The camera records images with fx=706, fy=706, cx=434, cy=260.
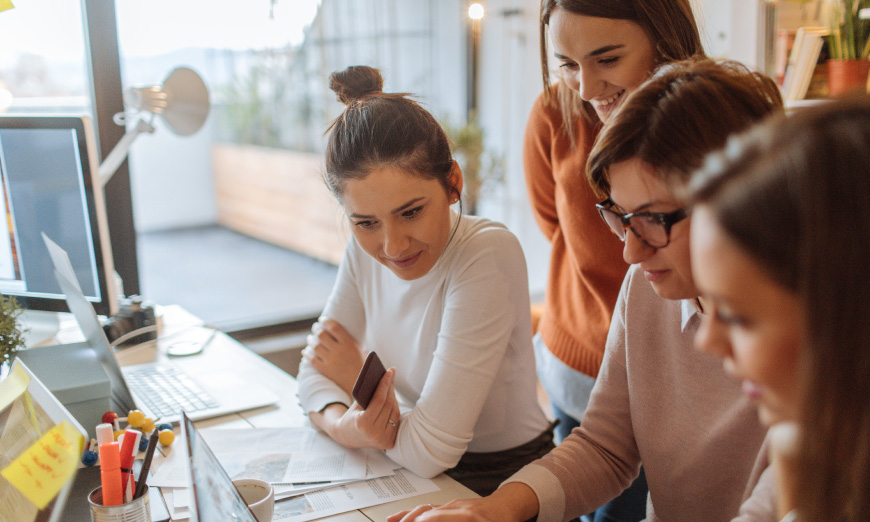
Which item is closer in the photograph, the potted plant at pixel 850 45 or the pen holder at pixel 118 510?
the pen holder at pixel 118 510

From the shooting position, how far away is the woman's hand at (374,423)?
1.16m

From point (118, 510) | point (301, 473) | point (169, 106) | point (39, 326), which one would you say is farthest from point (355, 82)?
point (39, 326)

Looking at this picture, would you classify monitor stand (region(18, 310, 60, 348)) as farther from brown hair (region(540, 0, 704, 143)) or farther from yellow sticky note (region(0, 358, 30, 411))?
brown hair (region(540, 0, 704, 143))

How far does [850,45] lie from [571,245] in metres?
1.14

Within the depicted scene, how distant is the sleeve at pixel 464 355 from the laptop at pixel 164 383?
444 millimetres

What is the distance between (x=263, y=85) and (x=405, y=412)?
1.95 metres

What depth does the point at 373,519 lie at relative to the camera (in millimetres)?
1006

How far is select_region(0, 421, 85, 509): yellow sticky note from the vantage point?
2.54ft

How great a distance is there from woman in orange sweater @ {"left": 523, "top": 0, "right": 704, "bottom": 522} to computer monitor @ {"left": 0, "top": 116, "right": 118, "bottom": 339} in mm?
992

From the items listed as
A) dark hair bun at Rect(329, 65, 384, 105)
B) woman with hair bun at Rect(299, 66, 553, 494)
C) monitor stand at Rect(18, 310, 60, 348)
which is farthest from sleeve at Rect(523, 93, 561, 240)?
monitor stand at Rect(18, 310, 60, 348)

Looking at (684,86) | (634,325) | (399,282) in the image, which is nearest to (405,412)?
(399,282)

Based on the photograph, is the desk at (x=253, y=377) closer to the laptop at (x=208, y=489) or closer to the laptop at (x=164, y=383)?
the laptop at (x=164, y=383)

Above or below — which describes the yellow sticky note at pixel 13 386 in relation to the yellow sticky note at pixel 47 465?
above

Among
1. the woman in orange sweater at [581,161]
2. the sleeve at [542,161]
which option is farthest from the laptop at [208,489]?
the sleeve at [542,161]
